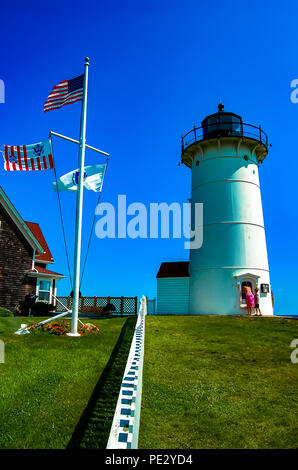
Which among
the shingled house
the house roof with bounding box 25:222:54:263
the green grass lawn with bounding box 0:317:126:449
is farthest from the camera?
the house roof with bounding box 25:222:54:263

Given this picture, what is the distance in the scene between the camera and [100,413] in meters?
4.86

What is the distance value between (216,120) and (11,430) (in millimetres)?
25796

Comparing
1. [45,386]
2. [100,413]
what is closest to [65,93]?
[45,386]

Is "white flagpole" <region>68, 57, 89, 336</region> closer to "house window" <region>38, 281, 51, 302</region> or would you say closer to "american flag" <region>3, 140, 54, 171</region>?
"american flag" <region>3, 140, 54, 171</region>

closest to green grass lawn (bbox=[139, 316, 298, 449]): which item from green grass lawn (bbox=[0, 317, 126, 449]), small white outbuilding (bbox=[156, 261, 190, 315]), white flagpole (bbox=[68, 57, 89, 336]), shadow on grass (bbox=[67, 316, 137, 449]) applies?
shadow on grass (bbox=[67, 316, 137, 449])

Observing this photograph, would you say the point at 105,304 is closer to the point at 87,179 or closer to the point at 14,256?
the point at 14,256

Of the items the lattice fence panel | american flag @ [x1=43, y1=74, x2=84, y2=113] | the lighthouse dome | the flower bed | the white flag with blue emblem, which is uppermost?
the lighthouse dome

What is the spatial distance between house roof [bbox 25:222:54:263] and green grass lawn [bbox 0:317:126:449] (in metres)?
16.3

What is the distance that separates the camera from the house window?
2350 centimetres

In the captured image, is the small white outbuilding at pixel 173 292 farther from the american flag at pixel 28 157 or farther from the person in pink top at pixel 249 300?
the american flag at pixel 28 157

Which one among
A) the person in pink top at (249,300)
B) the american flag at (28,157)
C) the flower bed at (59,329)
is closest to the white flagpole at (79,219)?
the flower bed at (59,329)

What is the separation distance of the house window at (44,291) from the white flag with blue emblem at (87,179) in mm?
13132

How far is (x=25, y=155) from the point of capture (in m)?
12.0
